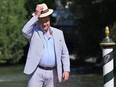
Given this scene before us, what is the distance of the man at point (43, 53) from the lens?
24.7 feet

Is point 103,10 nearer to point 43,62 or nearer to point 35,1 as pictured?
point 35,1

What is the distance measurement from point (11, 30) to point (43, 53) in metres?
21.9

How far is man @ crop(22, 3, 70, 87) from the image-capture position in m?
7.54

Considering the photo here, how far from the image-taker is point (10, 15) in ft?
95.9

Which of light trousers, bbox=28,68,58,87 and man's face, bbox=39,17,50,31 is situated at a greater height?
man's face, bbox=39,17,50,31

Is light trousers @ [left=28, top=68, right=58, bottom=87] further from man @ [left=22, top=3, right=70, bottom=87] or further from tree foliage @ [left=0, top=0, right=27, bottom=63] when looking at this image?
tree foliage @ [left=0, top=0, right=27, bottom=63]

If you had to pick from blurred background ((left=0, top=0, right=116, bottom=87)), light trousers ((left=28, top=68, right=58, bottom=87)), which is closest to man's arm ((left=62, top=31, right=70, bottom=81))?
light trousers ((left=28, top=68, right=58, bottom=87))

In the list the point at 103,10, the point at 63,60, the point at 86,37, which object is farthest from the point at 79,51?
the point at 63,60

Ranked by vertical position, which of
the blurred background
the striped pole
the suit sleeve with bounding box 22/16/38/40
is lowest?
the blurred background

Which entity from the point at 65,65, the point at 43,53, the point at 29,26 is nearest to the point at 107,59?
the point at 65,65

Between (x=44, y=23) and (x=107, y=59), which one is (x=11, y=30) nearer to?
(x=107, y=59)

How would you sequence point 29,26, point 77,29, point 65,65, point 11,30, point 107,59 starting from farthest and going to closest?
point 77,29, point 11,30, point 107,59, point 65,65, point 29,26

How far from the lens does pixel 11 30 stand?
29.3 metres

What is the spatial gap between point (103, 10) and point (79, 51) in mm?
4092
